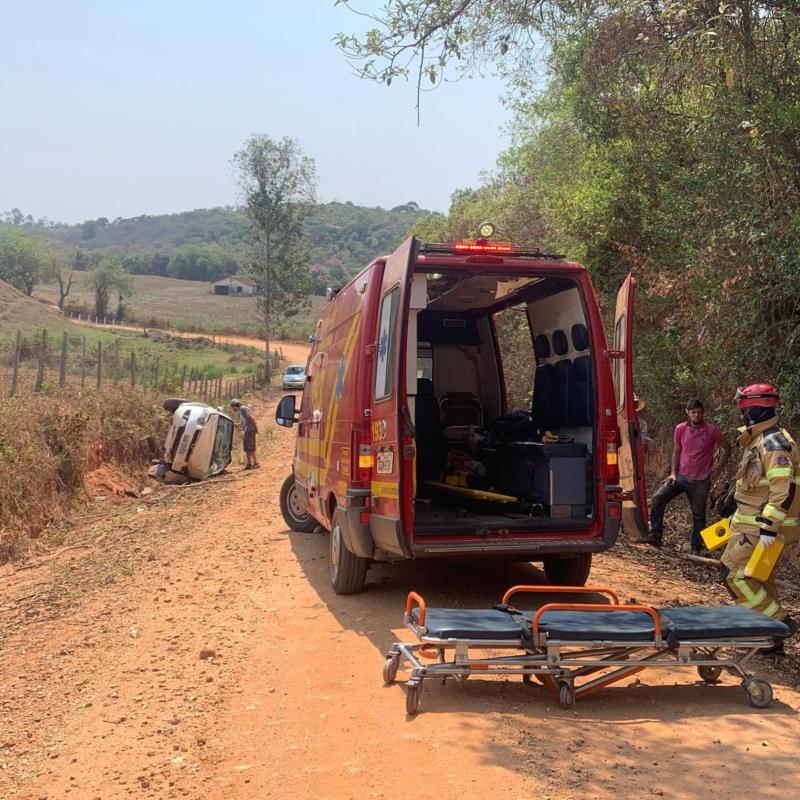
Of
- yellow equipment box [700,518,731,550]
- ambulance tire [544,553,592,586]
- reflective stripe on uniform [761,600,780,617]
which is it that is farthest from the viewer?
ambulance tire [544,553,592,586]

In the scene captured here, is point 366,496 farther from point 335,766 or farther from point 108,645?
point 335,766

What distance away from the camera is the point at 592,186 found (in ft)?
40.4

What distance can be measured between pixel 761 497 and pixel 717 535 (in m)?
0.53

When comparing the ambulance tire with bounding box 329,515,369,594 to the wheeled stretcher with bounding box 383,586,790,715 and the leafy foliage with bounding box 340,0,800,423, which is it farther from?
the leafy foliage with bounding box 340,0,800,423

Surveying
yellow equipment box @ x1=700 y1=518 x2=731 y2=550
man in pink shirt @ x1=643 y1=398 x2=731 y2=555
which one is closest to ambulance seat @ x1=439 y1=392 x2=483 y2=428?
man in pink shirt @ x1=643 y1=398 x2=731 y2=555

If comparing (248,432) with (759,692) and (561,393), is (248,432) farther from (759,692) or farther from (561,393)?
(759,692)

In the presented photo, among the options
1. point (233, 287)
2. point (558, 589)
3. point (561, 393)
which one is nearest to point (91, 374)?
point (561, 393)

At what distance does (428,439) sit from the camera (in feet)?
26.7

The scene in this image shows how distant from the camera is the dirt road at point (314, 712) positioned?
3766 millimetres

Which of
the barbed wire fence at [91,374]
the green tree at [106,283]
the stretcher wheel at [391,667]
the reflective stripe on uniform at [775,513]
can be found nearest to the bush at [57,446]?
the barbed wire fence at [91,374]

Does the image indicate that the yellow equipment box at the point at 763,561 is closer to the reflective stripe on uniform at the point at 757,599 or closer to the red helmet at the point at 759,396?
the reflective stripe on uniform at the point at 757,599

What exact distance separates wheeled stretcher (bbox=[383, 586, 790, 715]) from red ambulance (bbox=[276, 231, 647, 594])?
4.51 feet

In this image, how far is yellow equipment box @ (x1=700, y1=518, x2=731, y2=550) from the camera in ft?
19.4

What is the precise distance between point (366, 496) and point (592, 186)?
7.66 metres
